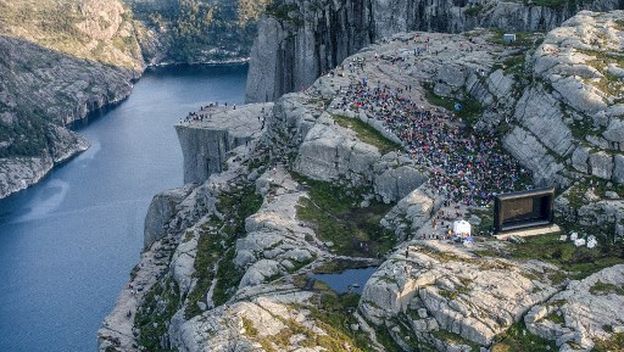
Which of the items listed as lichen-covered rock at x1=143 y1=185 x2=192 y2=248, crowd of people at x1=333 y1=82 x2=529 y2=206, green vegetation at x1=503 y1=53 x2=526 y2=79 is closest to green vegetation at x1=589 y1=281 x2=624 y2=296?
crowd of people at x1=333 y1=82 x2=529 y2=206

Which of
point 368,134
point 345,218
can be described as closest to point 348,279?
point 345,218

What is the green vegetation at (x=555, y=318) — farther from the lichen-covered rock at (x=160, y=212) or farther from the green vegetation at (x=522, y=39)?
the lichen-covered rock at (x=160, y=212)

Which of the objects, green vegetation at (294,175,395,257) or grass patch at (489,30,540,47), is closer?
green vegetation at (294,175,395,257)

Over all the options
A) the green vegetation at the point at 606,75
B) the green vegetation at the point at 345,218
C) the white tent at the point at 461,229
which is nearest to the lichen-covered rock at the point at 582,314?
the white tent at the point at 461,229

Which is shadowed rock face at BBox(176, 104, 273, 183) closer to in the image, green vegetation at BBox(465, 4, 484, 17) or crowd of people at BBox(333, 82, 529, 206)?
crowd of people at BBox(333, 82, 529, 206)

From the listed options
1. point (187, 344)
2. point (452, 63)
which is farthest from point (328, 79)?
point (187, 344)

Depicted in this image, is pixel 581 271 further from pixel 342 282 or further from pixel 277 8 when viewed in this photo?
pixel 277 8
